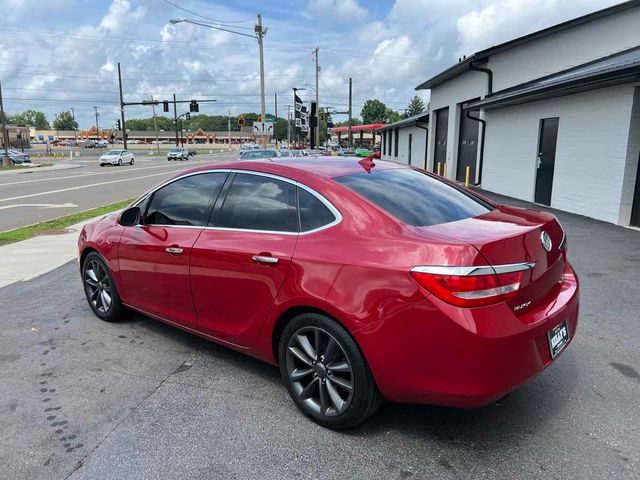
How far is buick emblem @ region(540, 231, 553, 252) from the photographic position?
297 centimetres

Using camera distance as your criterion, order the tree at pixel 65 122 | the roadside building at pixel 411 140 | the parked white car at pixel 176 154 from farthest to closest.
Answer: the tree at pixel 65 122
the parked white car at pixel 176 154
the roadside building at pixel 411 140

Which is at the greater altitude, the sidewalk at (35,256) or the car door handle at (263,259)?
the car door handle at (263,259)

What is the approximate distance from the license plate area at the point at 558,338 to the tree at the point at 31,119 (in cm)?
19390

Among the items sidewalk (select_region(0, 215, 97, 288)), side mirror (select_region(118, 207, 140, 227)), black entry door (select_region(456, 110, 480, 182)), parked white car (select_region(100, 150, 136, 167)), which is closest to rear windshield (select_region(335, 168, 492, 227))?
side mirror (select_region(118, 207, 140, 227))

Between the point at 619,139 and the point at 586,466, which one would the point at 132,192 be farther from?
the point at 586,466

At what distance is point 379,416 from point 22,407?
2418 millimetres

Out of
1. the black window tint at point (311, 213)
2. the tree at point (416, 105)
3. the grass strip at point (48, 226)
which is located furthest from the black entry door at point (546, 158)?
the tree at point (416, 105)

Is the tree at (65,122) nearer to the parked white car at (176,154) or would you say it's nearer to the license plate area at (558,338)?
the parked white car at (176,154)

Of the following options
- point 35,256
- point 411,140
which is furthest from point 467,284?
point 411,140

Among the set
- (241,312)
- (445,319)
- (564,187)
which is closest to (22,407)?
(241,312)

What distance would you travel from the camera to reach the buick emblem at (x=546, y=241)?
9.76 feet

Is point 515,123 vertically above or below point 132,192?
above

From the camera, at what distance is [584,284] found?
5.96m

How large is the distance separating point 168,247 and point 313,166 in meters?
1.34
